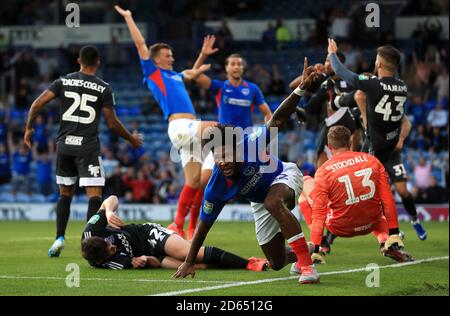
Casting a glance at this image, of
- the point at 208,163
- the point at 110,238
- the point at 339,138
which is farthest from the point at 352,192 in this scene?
the point at 208,163

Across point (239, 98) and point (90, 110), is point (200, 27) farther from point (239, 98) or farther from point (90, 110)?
point (90, 110)

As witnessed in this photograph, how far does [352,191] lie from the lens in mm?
10102

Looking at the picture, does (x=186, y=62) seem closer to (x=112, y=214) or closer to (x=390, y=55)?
(x=390, y=55)

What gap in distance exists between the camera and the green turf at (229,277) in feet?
27.1

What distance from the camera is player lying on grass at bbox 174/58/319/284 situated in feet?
28.1

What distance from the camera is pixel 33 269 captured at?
34.2ft

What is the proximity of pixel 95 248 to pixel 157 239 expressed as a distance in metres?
0.71

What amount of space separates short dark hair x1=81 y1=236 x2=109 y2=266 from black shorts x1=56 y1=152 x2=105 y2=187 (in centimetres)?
212

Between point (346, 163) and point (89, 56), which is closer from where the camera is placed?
point (346, 163)

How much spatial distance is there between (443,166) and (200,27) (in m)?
10.1

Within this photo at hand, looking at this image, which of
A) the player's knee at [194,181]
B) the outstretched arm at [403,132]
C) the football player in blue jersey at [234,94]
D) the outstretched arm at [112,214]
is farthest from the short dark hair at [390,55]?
the outstretched arm at [112,214]

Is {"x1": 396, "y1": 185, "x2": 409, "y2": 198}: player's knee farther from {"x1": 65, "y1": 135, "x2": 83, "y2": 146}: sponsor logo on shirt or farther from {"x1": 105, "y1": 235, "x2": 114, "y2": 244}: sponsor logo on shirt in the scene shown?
{"x1": 105, "y1": 235, "x2": 114, "y2": 244}: sponsor logo on shirt

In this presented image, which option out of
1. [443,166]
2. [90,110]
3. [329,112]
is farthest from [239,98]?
[443,166]

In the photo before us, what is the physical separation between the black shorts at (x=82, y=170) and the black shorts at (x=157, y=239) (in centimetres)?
197
